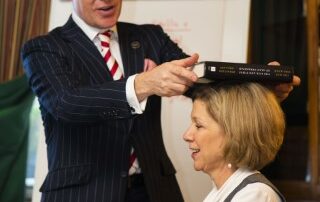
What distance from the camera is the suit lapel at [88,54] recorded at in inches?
63.2

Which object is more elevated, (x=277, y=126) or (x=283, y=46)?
(x=283, y=46)

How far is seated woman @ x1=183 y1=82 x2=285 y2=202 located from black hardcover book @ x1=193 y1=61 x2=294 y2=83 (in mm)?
90

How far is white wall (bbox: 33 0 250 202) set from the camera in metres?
2.50

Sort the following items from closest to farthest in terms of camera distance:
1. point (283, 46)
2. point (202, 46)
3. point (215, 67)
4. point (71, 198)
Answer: point (215, 67), point (71, 198), point (202, 46), point (283, 46)

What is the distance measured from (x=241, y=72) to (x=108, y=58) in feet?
2.06

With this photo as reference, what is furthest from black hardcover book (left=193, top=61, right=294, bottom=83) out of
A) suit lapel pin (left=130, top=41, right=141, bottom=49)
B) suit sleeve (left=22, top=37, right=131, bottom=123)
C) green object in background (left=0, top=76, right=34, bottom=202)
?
green object in background (left=0, top=76, right=34, bottom=202)

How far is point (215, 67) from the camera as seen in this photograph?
115cm

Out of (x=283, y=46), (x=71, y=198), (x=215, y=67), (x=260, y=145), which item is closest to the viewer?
(x=215, y=67)

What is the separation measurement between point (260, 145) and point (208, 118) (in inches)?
6.5

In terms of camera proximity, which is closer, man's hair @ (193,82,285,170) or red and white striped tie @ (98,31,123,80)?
man's hair @ (193,82,285,170)

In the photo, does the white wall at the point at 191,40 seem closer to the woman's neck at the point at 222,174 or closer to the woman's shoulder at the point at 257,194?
the woman's neck at the point at 222,174

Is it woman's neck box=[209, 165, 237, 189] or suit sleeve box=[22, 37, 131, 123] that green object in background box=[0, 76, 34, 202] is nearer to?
suit sleeve box=[22, 37, 131, 123]

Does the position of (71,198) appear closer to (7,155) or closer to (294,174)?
(7,155)

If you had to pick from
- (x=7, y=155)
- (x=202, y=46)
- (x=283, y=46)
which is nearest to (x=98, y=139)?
(x=202, y=46)
